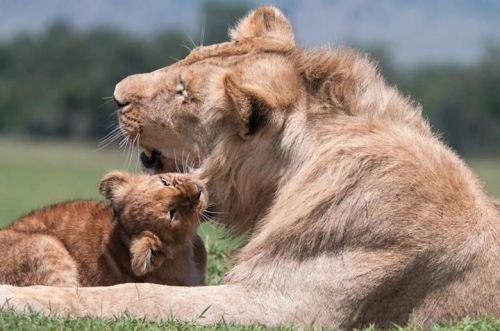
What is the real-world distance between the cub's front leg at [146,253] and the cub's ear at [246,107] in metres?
0.73

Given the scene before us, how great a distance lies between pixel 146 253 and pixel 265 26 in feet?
4.30

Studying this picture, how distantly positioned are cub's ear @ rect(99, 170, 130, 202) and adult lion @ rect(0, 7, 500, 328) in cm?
48

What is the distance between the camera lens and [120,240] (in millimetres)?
5965

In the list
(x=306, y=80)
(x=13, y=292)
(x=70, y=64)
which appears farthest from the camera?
(x=70, y=64)

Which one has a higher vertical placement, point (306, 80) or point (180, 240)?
point (306, 80)

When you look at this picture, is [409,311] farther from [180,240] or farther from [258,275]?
[180,240]

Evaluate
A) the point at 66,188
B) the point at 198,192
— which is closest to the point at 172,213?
the point at 198,192

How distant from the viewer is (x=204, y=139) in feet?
18.4

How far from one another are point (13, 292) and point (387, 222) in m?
1.60

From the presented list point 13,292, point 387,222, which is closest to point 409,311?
point 387,222

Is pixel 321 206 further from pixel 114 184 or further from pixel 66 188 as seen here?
pixel 66 188

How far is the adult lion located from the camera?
201 inches

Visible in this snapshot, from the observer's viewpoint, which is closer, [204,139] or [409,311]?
[409,311]

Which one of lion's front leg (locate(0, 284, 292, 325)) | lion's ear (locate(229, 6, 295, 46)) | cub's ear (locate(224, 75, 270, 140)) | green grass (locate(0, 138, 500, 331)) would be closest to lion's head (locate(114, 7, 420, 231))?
cub's ear (locate(224, 75, 270, 140))
